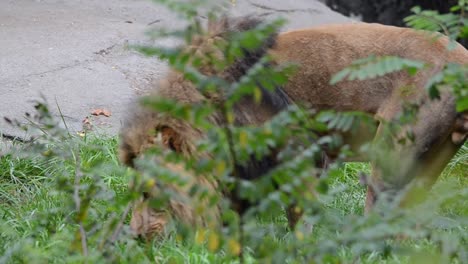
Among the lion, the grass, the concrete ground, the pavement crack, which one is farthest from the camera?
the pavement crack

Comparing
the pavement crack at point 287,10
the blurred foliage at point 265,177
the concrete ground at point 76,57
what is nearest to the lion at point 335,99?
the blurred foliage at point 265,177

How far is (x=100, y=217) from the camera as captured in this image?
4883 mm

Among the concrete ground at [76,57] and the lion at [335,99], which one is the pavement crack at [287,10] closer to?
the concrete ground at [76,57]

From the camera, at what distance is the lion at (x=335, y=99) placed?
15.8 ft

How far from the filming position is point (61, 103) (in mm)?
7598

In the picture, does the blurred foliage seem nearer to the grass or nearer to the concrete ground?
the grass

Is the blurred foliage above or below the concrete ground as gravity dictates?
above

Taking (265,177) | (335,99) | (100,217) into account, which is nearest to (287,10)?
(335,99)

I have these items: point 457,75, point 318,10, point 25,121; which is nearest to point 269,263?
point 457,75

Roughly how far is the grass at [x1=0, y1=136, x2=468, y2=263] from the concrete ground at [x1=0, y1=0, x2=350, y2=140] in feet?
2.34

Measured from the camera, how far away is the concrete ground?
762 centimetres

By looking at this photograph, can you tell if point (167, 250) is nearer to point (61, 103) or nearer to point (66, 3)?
point (61, 103)

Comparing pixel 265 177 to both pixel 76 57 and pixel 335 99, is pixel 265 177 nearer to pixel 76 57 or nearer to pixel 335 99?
pixel 335 99

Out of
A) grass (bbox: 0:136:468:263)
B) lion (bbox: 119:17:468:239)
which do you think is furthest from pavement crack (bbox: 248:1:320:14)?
lion (bbox: 119:17:468:239)
